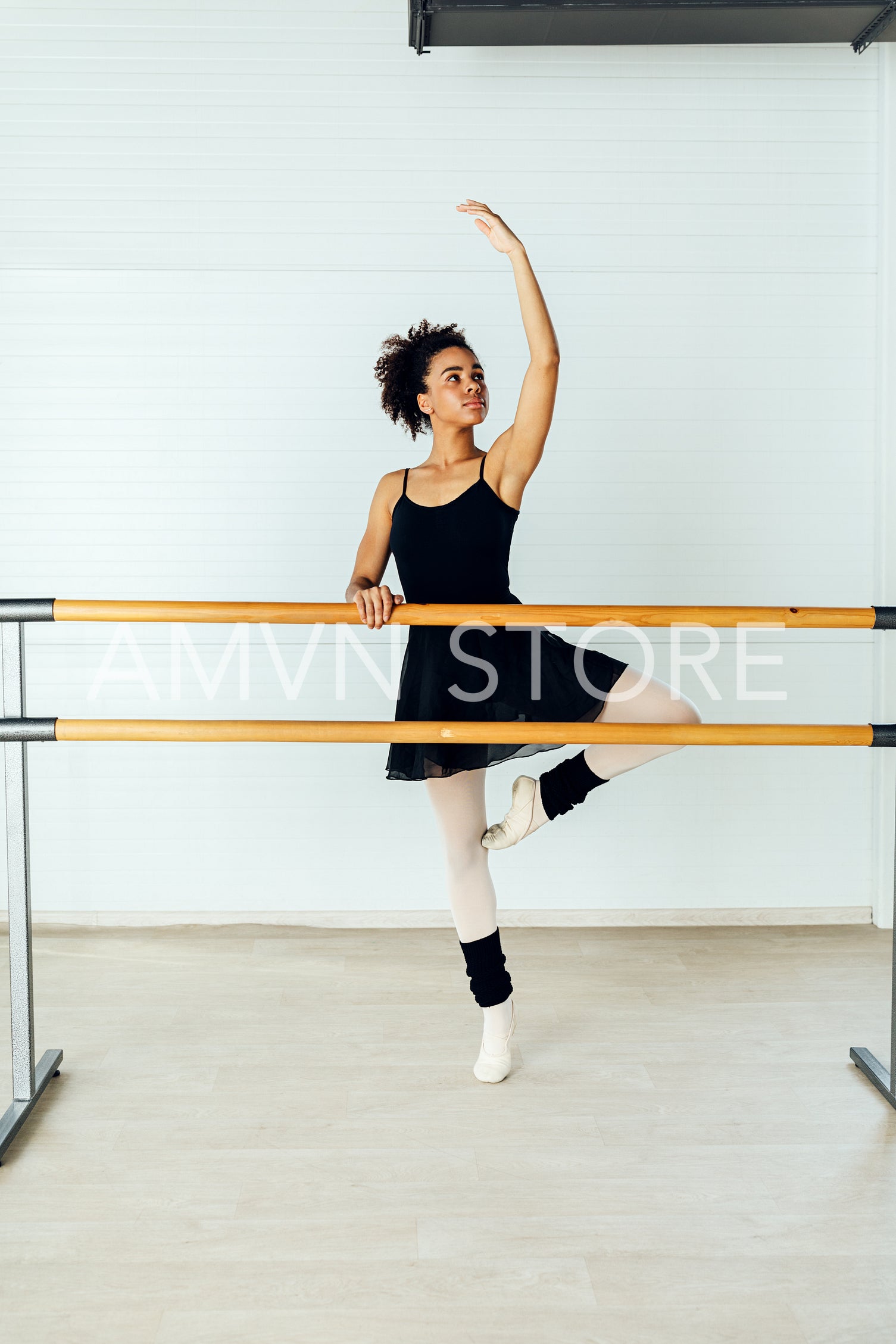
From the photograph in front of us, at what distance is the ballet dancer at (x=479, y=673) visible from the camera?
88.7 inches

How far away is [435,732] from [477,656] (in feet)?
0.92

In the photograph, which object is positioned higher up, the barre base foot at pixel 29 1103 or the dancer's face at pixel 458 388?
Answer: the dancer's face at pixel 458 388

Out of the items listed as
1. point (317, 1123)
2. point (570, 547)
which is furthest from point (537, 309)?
point (317, 1123)

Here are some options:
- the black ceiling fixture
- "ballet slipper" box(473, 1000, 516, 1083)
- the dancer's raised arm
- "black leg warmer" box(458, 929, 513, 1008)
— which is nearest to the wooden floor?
"ballet slipper" box(473, 1000, 516, 1083)

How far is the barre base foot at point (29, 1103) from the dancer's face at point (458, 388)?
1.67 m

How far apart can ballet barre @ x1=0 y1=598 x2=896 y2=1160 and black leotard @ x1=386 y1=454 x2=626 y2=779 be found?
0.40 ft

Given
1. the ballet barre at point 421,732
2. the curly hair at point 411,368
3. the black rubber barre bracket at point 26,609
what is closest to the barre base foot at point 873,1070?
the ballet barre at point 421,732

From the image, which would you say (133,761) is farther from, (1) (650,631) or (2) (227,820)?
(1) (650,631)

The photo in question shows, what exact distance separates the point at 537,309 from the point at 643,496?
4.74 feet

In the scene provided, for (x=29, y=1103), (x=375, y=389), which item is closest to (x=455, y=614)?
(x=29, y=1103)

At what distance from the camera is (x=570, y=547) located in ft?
11.2

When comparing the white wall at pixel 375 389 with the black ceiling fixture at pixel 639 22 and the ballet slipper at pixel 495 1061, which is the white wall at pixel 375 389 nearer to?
the black ceiling fixture at pixel 639 22

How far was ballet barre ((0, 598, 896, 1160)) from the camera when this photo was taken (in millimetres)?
2057

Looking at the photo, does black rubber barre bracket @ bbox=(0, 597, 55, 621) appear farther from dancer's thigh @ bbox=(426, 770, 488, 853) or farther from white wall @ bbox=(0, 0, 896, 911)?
white wall @ bbox=(0, 0, 896, 911)
